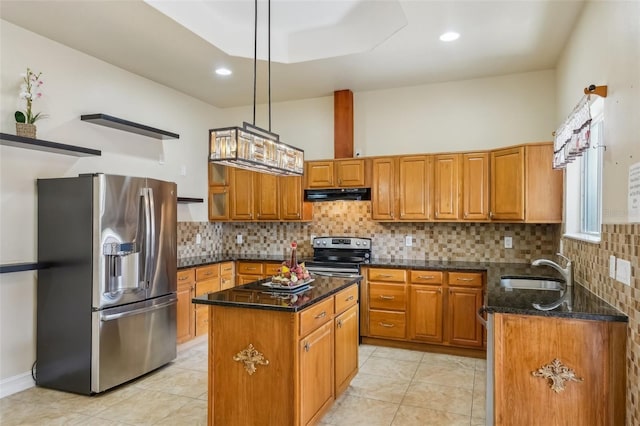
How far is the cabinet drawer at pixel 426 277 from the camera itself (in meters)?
4.25

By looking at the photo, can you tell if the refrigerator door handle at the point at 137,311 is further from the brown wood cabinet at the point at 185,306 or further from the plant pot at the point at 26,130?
the plant pot at the point at 26,130

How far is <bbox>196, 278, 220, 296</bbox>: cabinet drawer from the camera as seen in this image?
4601mm

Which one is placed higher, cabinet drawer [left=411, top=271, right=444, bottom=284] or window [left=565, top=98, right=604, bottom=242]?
window [left=565, top=98, right=604, bottom=242]

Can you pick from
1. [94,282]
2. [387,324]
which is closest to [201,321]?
[94,282]

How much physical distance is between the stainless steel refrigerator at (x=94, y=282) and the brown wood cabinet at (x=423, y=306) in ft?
7.50

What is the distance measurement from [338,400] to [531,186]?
2649 millimetres

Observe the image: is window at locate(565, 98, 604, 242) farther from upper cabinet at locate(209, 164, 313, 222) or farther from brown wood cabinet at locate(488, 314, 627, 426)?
upper cabinet at locate(209, 164, 313, 222)

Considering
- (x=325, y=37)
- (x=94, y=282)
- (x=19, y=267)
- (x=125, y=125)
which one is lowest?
(x=94, y=282)

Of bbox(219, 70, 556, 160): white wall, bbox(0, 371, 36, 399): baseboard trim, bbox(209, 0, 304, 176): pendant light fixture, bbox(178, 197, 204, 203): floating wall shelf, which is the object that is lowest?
bbox(0, 371, 36, 399): baseboard trim

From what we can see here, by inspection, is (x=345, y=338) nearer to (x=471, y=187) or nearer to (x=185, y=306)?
(x=185, y=306)

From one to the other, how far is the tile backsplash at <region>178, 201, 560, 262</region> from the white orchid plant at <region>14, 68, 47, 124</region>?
6.83 feet

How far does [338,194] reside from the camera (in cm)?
486

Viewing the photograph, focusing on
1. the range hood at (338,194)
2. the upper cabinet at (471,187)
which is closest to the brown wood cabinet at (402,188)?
the upper cabinet at (471,187)

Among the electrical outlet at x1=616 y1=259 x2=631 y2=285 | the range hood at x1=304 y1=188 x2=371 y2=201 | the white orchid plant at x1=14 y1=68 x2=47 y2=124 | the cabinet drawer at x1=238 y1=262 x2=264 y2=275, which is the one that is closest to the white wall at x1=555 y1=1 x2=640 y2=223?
the electrical outlet at x1=616 y1=259 x2=631 y2=285
